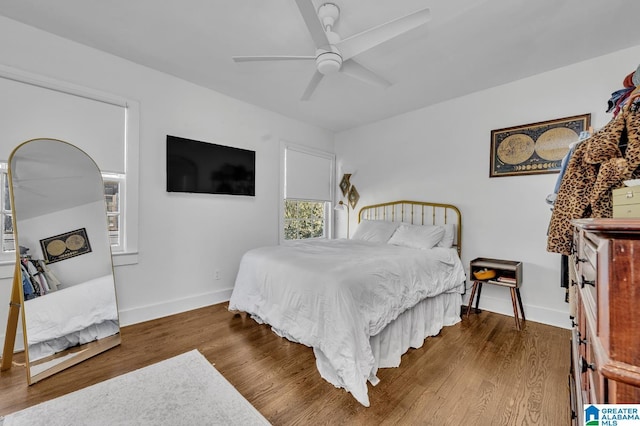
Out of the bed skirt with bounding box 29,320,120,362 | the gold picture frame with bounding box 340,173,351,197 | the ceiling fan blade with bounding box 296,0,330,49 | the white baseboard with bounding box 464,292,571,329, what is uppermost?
the ceiling fan blade with bounding box 296,0,330,49

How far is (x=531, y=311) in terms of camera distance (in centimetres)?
297

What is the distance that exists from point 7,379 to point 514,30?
4.66m

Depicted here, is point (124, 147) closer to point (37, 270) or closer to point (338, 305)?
point (37, 270)

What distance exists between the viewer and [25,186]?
2029 mm

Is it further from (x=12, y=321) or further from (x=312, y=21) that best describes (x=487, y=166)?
(x=12, y=321)

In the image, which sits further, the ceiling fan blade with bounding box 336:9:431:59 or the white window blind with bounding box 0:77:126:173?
the white window blind with bounding box 0:77:126:173

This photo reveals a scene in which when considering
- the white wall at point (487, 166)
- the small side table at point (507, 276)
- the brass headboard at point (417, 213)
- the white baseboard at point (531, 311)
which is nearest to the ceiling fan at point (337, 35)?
the white wall at point (487, 166)

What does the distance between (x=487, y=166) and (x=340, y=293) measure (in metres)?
2.67

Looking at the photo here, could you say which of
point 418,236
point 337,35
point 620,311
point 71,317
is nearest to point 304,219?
point 418,236

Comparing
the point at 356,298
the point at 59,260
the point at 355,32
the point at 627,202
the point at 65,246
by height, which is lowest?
the point at 356,298

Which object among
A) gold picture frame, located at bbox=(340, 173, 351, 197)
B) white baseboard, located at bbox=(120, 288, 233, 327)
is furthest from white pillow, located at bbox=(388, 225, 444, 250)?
white baseboard, located at bbox=(120, 288, 233, 327)

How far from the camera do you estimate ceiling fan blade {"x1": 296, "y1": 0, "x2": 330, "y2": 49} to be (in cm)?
159

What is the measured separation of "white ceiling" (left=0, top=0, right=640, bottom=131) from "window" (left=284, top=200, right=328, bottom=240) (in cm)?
190

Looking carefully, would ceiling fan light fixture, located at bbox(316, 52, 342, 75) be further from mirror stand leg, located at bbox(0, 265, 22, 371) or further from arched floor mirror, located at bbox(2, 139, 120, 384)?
mirror stand leg, located at bbox(0, 265, 22, 371)
